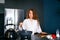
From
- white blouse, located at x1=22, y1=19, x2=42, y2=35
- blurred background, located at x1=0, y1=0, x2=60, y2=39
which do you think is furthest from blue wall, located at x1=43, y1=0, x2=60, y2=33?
white blouse, located at x1=22, y1=19, x2=42, y2=35

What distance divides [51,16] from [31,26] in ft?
0.92

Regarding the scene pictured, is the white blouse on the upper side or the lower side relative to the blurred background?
lower

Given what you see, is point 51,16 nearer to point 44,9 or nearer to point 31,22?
point 44,9

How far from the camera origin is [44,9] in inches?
128

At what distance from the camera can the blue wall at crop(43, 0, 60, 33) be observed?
3.25 metres

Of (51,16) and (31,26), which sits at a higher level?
(51,16)

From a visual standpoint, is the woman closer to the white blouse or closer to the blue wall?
the white blouse

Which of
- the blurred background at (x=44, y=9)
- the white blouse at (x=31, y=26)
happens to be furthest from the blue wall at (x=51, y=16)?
the white blouse at (x=31, y=26)

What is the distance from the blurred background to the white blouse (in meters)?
0.06

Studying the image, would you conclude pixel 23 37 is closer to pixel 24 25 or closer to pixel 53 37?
pixel 24 25

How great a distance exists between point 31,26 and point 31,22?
0.17 feet

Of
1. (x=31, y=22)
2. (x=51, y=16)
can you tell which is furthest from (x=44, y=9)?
(x=31, y=22)

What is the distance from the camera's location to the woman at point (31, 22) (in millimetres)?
3258

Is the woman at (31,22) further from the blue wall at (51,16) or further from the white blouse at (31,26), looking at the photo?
the blue wall at (51,16)
